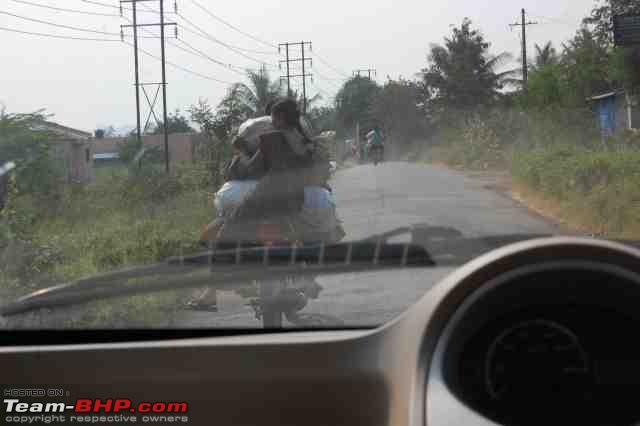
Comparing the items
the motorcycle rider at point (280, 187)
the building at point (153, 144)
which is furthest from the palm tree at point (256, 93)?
the building at point (153, 144)

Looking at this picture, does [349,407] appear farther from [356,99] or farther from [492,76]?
[492,76]

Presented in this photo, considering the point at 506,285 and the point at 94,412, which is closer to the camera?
the point at 506,285

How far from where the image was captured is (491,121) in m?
22.5

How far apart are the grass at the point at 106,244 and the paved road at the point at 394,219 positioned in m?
0.24

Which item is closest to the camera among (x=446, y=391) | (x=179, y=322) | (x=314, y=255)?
(x=446, y=391)

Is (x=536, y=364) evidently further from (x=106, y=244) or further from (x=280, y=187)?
(x=106, y=244)

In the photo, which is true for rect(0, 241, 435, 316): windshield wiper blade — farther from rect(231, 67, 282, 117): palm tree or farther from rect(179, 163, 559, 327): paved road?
rect(231, 67, 282, 117): palm tree

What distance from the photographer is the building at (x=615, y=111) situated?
68.8ft

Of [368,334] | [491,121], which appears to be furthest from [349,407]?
[491,121]

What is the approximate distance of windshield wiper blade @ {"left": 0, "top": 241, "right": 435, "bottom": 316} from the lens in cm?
335

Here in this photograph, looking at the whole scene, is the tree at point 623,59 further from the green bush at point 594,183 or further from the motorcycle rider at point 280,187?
the motorcycle rider at point 280,187

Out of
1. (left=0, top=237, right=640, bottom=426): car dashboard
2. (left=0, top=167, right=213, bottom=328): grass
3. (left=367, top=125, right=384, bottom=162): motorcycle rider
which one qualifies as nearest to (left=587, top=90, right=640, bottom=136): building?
(left=367, top=125, right=384, bottom=162): motorcycle rider

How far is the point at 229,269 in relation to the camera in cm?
377

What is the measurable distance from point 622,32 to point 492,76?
1441 centimetres
